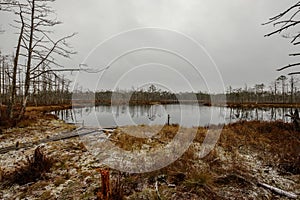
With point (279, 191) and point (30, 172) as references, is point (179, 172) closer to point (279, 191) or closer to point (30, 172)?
point (279, 191)

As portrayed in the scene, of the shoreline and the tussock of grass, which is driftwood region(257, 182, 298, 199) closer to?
the shoreline

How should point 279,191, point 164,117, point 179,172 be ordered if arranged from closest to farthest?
point 279,191
point 179,172
point 164,117

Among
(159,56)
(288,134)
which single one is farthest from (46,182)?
(288,134)

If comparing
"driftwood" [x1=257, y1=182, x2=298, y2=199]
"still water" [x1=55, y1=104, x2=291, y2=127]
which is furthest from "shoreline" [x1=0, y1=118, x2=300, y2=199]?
"still water" [x1=55, y1=104, x2=291, y2=127]

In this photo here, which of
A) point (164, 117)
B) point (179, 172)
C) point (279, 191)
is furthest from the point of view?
point (164, 117)

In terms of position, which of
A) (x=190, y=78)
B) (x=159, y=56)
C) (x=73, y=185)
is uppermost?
(x=159, y=56)

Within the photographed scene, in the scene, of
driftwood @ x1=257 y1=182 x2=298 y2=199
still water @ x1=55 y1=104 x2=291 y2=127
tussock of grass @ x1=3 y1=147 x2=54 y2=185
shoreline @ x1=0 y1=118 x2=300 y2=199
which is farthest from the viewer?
still water @ x1=55 y1=104 x2=291 y2=127

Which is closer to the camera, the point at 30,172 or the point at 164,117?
the point at 30,172

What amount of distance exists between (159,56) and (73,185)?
403 centimetres

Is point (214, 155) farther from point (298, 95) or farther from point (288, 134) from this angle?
point (298, 95)

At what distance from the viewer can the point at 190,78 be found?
19.7 ft

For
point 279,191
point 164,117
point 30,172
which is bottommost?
point 279,191

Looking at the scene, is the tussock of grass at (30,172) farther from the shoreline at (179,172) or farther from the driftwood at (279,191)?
the driftwood at (279,191)

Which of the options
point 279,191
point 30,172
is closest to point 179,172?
point 279,191
